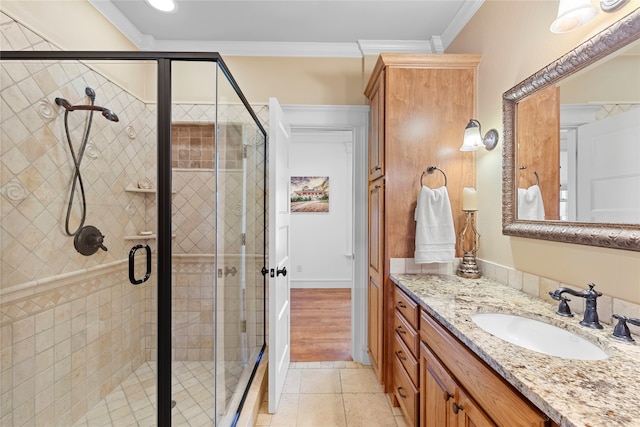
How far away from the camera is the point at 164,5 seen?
188 centimetres

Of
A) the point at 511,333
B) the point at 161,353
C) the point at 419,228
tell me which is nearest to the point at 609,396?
the point at 511,333

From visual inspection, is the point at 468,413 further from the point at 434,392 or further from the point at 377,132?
the point at 377,132

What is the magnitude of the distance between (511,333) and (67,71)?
249 centimetres

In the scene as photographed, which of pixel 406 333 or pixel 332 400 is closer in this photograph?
pixel 406 333

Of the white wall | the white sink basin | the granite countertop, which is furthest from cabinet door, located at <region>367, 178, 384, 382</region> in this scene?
the white wall

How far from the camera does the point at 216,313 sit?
163 cm

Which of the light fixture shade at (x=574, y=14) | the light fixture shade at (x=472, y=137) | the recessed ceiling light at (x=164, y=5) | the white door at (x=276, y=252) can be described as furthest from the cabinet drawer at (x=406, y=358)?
the recessed ceiling light at (x=164, y=5)

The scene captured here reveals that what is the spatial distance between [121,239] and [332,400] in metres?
1.78

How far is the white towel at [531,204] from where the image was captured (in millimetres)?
→ 1346

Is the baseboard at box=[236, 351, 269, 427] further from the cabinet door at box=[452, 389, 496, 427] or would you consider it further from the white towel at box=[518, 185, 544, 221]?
the white towel at box=[518, 185, 544, 221]

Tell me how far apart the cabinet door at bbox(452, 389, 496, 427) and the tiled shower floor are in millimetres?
1147

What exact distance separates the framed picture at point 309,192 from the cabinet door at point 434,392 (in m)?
3.40

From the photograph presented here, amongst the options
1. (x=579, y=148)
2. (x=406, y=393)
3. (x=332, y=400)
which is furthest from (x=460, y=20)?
(x=332, y=400)

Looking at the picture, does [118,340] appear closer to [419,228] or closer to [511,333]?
[419,228]
